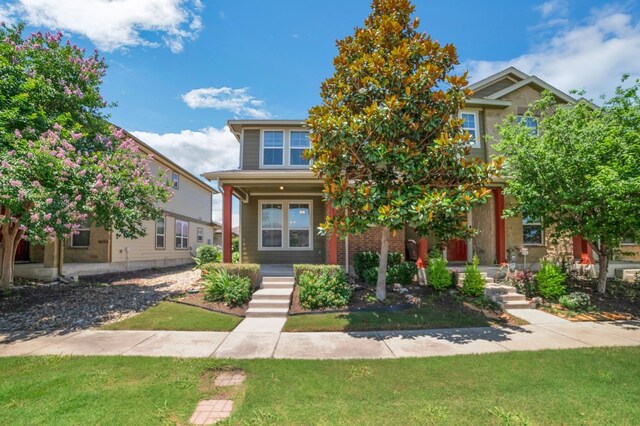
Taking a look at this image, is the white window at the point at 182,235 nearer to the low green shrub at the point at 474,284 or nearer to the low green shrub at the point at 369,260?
the low green shrub at the point at 369,260

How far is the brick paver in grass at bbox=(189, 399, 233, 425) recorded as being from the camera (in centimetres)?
323

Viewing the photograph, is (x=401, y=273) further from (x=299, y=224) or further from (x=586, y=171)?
(x=586, y=171)

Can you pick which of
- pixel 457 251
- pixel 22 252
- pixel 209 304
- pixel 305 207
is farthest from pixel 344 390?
pixel 22 252

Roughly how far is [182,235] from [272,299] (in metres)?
14.3

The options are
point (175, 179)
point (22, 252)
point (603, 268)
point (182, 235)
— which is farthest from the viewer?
point (182, 235)

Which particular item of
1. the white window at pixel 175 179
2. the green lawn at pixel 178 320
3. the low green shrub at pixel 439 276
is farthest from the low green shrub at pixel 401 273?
the white window at pixel 175 179

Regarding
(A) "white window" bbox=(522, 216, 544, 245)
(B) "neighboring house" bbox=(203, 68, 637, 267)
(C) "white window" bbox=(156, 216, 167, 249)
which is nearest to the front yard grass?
(B) "neighboring house" bbox=(203, 68, 637, 267)

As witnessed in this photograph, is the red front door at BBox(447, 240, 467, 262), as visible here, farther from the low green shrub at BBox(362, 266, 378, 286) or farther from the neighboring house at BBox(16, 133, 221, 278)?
the neighboring house at BBox(16, 133, 221, 278)

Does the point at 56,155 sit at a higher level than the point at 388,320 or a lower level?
higher

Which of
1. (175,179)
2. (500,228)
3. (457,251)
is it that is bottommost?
(457,251)

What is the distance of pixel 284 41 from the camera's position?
33.1ft

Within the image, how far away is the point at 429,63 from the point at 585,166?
4.74 metres

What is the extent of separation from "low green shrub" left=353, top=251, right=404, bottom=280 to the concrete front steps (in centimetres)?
238

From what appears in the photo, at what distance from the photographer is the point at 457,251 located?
13.0 meters
